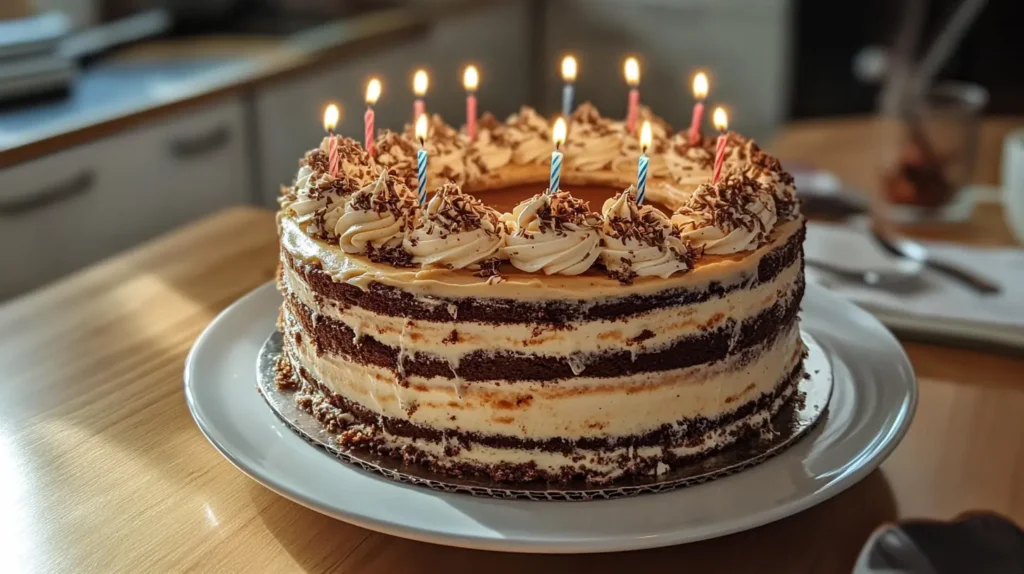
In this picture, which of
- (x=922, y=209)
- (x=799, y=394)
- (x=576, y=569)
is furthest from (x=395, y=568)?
(x=922, y=209)

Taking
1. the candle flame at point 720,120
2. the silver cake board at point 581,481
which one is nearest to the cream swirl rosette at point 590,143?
the candle flame at point 720,120

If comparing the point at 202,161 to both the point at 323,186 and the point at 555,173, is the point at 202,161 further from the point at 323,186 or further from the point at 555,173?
the point at 555,173

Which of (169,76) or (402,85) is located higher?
(169,76)

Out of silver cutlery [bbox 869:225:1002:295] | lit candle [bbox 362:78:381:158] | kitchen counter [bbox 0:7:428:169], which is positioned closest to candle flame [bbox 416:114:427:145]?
lit candle [bbox 362:78:381:158]

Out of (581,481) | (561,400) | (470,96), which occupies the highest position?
(470,96)

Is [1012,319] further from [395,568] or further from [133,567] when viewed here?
[133,567]

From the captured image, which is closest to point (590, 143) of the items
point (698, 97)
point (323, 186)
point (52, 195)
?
point (698, 97)
